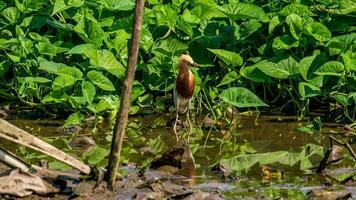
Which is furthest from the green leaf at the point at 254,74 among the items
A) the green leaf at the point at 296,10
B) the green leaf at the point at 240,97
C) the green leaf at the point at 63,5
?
the green leaf at the point at 63,5

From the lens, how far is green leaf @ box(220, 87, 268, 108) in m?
8.00

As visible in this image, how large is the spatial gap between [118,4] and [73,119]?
1.57 meters

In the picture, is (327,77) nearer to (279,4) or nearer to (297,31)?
(297,31)

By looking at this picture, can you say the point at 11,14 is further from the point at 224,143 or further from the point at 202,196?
the point at 202,196

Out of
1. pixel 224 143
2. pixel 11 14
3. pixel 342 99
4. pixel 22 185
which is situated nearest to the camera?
pixel 22 185

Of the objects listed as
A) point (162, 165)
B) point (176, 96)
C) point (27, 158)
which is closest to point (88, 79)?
point (176, 96)

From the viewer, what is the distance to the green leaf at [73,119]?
7941 millimetres

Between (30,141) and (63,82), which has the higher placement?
(63,82)

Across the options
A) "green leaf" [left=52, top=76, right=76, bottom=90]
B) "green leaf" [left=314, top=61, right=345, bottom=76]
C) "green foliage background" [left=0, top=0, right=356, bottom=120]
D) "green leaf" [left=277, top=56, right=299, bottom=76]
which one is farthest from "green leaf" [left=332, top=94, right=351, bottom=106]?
"green leaf" [left=52, top=76, right=76, bottom=90]

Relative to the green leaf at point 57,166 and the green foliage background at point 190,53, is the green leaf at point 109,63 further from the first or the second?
the green leaf at point 57,166

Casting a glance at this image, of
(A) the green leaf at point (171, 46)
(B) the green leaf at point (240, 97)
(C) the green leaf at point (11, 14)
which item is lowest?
(B) the green leaf at point (240, 97)

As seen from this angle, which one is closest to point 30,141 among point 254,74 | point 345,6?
point 254,74

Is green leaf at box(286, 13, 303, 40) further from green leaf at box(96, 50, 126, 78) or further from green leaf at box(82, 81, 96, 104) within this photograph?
green leaf at box(82, 81, 96, 104)

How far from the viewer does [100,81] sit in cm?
832
